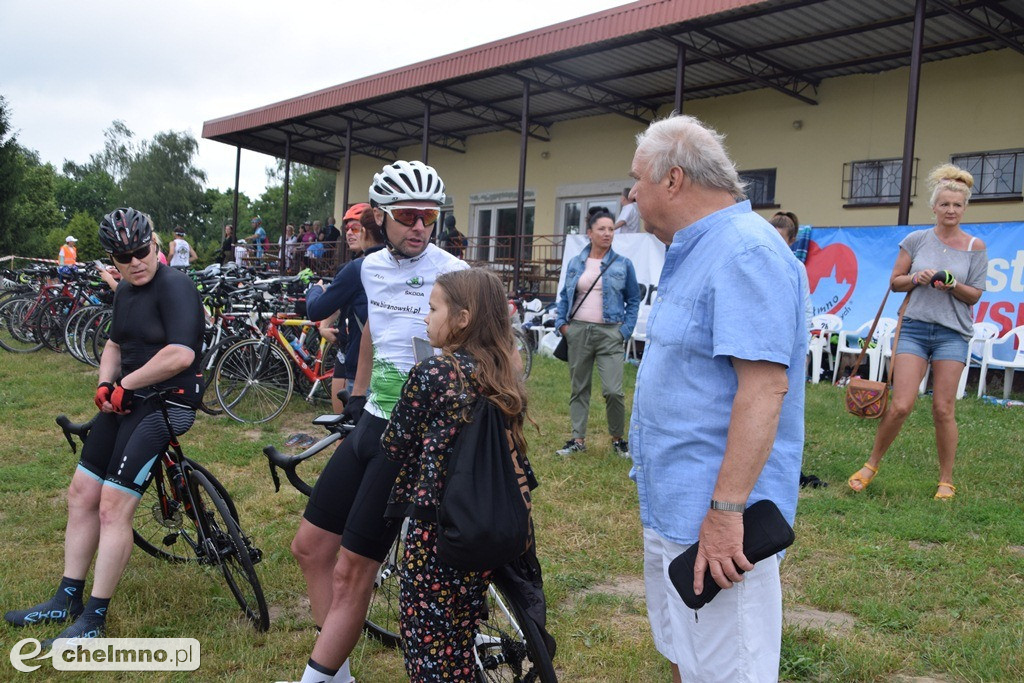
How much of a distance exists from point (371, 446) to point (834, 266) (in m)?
8.71

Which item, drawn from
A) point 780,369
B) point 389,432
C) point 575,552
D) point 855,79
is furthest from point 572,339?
point 855,79

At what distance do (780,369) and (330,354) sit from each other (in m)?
7.18

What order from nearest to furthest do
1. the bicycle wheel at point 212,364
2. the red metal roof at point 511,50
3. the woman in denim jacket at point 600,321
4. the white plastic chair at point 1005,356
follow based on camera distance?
the woman in denim jacket at point 600,321 → the bicycle wheel at point 212,364 → the white plastic chair at point 1005,356 → the red metal roof at point 511,50

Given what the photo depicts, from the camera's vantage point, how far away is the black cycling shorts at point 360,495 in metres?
2.65

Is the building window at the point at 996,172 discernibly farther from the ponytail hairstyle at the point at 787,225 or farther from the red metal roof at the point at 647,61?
the ponytail hairstyle at the point at 787,225

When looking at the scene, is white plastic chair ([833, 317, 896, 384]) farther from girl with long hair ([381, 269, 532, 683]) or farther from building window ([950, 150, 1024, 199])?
girl with long hair ([381, 269, 532, 683])

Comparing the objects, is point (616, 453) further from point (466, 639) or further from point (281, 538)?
point (466, 639)

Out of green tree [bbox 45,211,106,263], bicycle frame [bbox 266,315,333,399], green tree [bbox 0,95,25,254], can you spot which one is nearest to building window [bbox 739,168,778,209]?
bicycle frame [bbox 266,315,333,399]

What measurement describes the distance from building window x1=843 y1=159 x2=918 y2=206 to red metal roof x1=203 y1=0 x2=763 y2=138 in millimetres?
4588

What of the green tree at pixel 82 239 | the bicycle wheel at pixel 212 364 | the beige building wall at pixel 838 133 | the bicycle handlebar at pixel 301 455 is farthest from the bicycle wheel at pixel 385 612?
the green tree at pixel 82 239

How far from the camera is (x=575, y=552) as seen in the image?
4.48 meters

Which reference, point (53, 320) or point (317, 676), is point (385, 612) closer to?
point (317, 676)

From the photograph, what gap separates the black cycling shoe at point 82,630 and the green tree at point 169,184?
62595 mm

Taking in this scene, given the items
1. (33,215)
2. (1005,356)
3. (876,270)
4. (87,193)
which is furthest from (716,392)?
(87,193)
